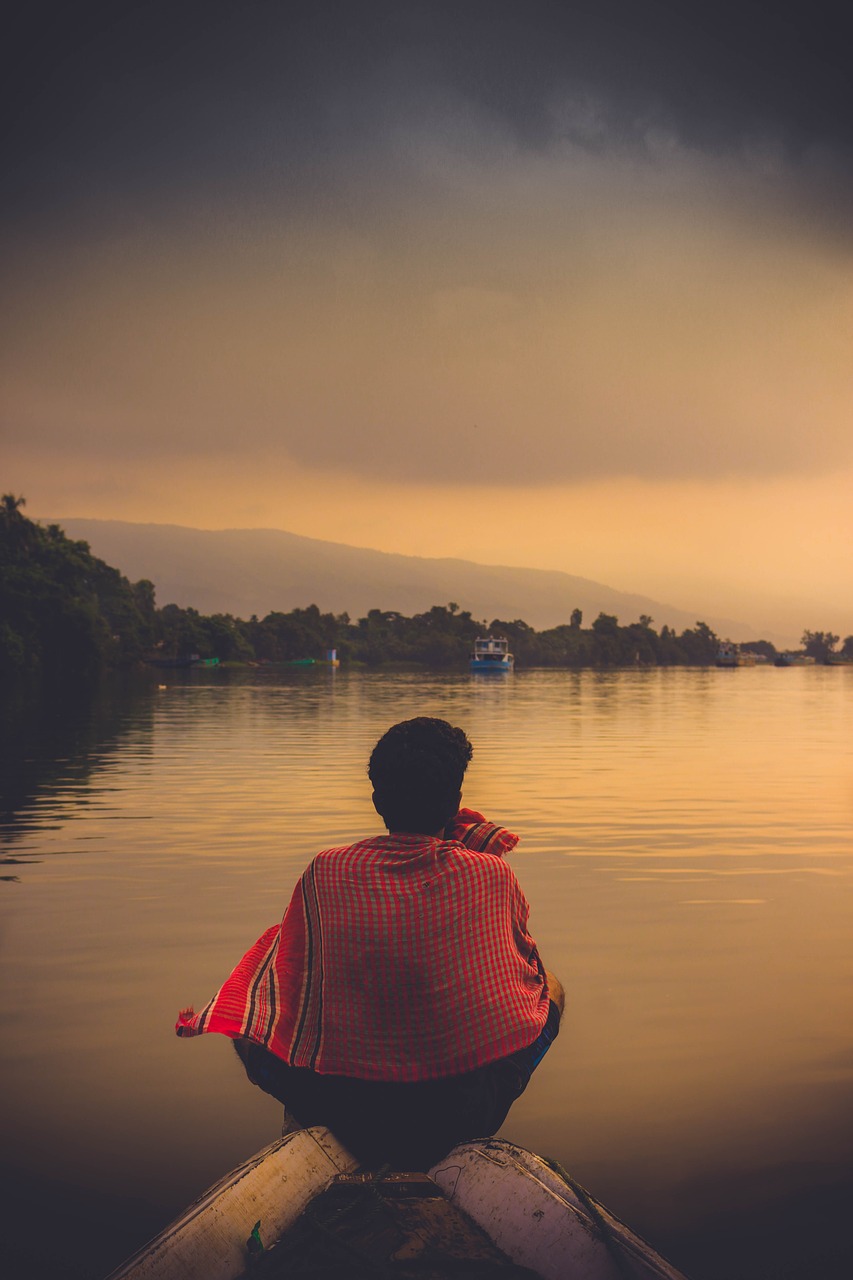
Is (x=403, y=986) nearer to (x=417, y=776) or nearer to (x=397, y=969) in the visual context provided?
(x=397, y=969)

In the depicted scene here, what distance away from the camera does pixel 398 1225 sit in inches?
148

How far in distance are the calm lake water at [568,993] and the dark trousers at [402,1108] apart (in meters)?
1.11

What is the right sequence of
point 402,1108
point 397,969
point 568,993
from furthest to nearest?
point 568,993 → point 402,1108 → point 397,969

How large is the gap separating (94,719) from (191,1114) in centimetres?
3723

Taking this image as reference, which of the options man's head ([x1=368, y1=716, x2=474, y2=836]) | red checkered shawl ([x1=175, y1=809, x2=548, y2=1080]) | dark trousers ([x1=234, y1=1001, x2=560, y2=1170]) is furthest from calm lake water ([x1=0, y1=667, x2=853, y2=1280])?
man's head ([x1=368, y1=716, x2=474, y2=836])

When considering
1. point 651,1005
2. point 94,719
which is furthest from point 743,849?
point 94,719

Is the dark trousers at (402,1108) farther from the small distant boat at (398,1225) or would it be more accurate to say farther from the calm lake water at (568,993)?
the calm lake water at (568,993)

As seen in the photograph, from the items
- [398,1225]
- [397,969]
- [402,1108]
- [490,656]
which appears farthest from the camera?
[490,656]

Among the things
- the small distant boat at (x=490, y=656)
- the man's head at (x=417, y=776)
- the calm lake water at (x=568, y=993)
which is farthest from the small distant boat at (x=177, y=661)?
the man's head at (x=417, y=776)

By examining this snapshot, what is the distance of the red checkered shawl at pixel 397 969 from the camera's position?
399 cm

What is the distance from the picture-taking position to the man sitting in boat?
13.1ft

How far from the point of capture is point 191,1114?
19.8 ft

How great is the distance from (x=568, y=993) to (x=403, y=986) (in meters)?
4.59

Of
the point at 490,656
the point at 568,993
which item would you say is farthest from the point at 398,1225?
the point at 490,656
